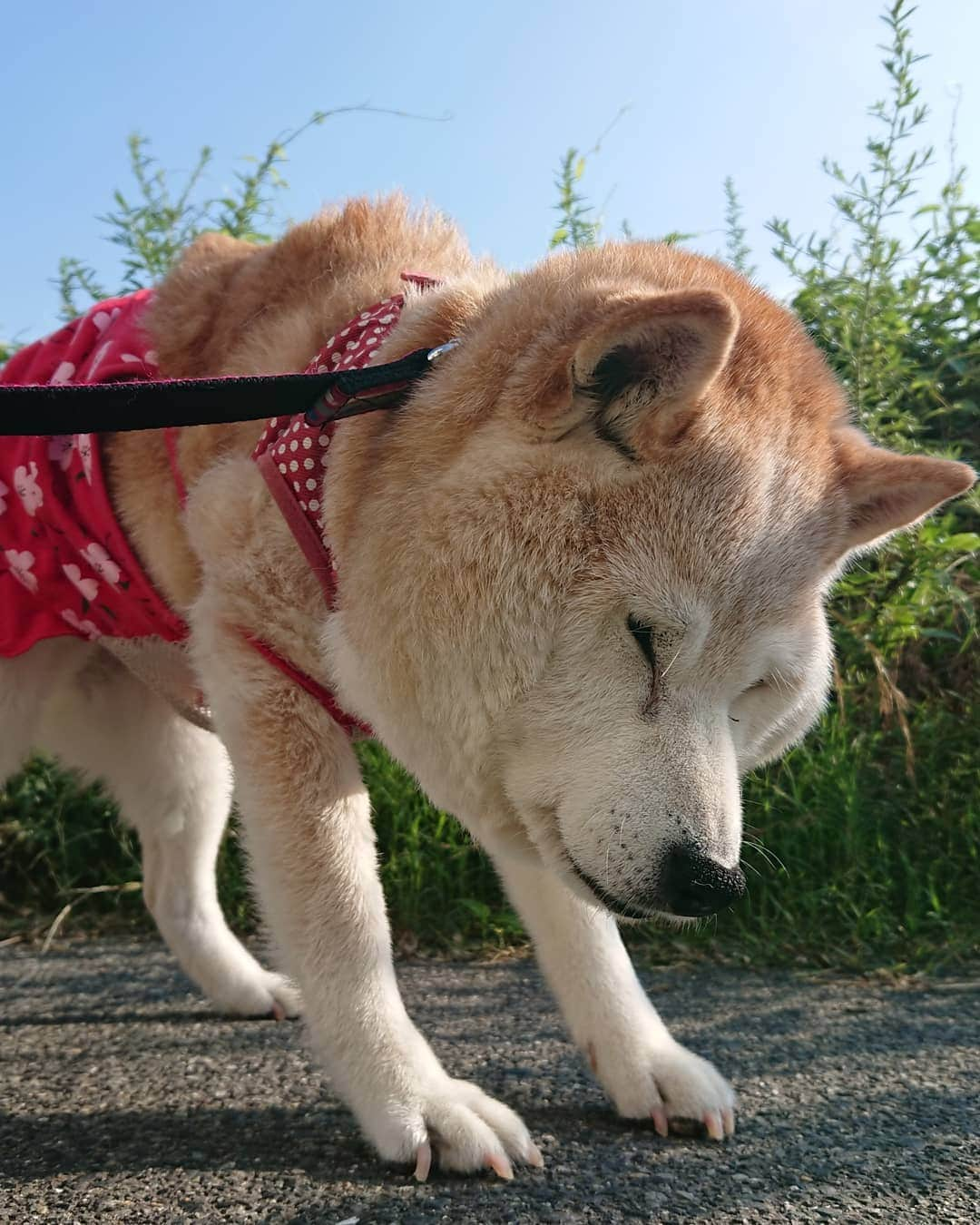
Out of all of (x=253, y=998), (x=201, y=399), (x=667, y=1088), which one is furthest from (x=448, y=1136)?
(x=201, y=399)

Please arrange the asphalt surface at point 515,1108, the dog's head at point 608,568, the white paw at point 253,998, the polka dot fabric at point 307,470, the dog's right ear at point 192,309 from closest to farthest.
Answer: the dog's head at point 608,568, the asphalt surface at point 515,1108, the polka dot fabric at point 307,470, the dog's right ear at point 192,309, the white paw at point 253,998

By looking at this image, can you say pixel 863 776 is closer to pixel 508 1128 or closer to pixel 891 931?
pixel 891 931

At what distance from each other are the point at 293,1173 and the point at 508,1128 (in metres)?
0.39

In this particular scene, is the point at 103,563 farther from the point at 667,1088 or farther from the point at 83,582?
the point at 667,1088

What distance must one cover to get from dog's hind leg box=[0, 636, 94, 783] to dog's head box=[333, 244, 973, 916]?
1169 mm

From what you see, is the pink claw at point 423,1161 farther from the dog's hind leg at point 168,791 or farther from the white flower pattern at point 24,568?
the white flower pattern at point 24,568

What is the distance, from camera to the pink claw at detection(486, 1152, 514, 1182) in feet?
5.90

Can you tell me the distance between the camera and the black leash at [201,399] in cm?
152

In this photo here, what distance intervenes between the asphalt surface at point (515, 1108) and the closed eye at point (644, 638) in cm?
90

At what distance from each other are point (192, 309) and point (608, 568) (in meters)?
1.30

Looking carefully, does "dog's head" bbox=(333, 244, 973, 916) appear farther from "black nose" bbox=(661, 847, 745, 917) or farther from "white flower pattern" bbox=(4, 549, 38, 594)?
"white flower pattern" bbox=(4, 549, 38, 594)

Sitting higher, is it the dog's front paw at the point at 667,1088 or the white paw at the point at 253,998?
the white paw at the point at 253,998

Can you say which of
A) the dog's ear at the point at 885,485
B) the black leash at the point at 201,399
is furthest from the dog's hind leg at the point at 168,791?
the dog's ear at the point at 885,485

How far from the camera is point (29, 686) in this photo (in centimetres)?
262
